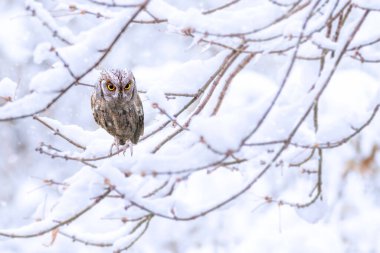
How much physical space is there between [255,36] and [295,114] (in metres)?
0.32

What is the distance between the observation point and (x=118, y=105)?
3.50 meters

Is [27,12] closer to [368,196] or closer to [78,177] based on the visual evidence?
[78,177]

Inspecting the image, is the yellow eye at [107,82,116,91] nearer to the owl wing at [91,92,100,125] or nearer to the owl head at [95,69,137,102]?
the owl head at [95,69,137,102]

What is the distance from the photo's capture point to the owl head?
10.9ft

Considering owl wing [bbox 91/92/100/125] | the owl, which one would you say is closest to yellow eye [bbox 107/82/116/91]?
the owl

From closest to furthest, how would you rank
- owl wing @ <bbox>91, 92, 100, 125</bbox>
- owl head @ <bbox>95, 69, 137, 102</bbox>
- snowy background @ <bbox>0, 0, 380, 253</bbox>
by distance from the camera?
snowy background @ <bbox>0, 0, 380, 253</bbox> → owl head @ <bbox>95, 69, 137, 102</bbox> → owl wing @ <bbox>91, 92, 100, 125</bbox>

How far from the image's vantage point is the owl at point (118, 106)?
11.0 feet

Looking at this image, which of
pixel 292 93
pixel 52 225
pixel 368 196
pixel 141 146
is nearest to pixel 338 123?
pixel 292 93

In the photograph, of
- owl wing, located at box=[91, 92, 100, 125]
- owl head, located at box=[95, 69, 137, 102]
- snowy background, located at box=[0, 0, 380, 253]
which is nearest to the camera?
snowy background, located at box=[0, 0, 380, 253]

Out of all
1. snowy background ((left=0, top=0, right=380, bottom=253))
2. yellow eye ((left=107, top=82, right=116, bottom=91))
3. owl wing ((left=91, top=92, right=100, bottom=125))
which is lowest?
snowy background ((left=0, top=0, right=380, bottom=253))

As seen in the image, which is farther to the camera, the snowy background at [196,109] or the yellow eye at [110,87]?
the yellow eye at [110,87]

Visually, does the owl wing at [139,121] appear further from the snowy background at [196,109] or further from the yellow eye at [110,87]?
the yellow eye at [110,87]

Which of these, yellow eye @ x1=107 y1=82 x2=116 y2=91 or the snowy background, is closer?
the snowy background

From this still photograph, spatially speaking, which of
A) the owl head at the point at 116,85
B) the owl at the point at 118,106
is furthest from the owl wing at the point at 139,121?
the owl head at the point at 116,85
